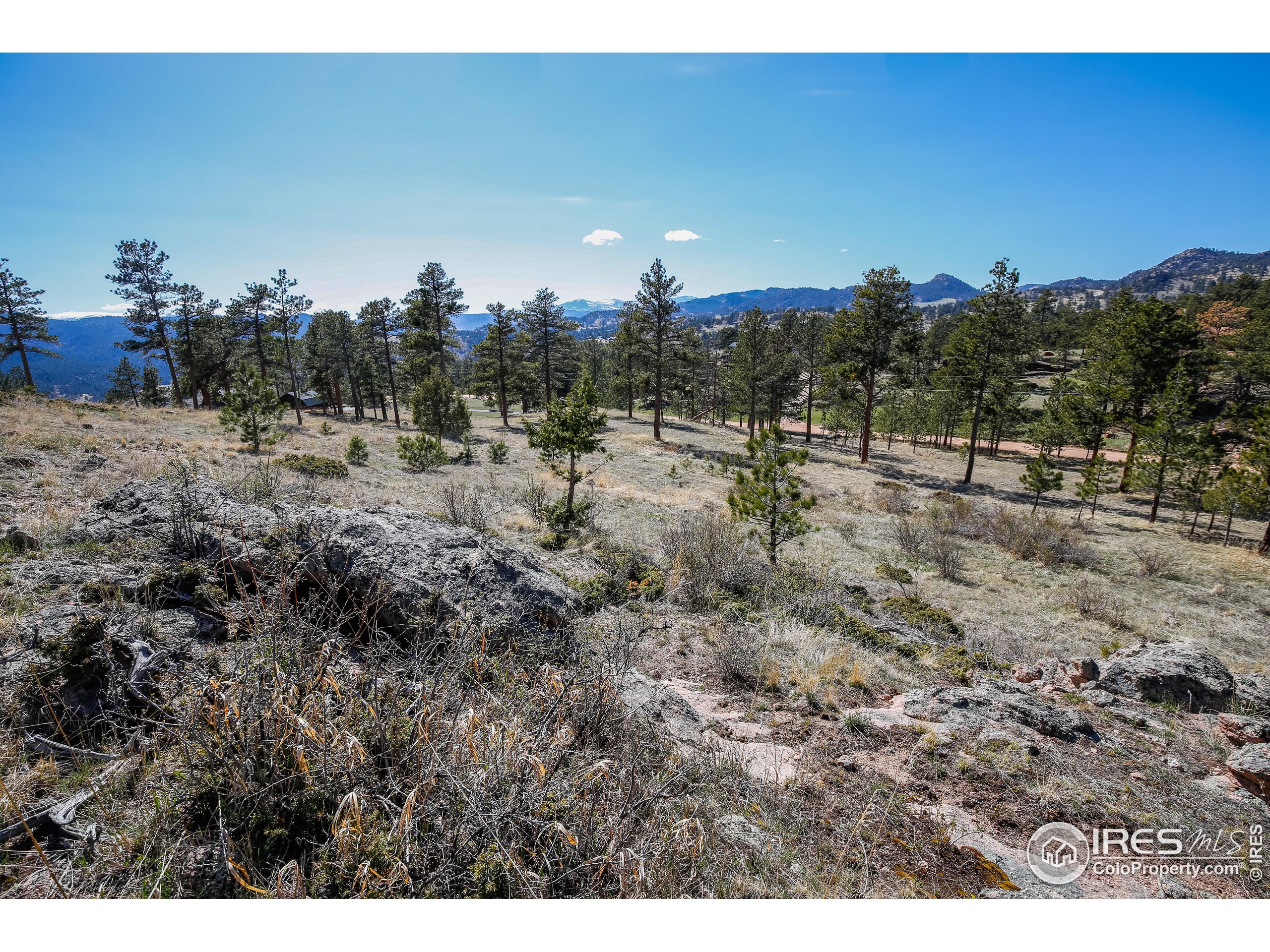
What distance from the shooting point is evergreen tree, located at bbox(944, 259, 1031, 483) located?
2458cm

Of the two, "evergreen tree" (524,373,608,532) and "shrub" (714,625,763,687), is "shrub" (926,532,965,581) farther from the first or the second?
"evergreen tree" (524,373,608,532)

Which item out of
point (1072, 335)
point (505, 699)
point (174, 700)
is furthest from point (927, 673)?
point (1072, 335)

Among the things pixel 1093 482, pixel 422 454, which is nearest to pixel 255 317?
pixel 422 454

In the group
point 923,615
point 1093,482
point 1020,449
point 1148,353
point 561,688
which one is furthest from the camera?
point 1020,449

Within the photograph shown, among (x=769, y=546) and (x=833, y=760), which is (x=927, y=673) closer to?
(x=833, y=760)

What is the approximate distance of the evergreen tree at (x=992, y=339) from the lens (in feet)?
80.6

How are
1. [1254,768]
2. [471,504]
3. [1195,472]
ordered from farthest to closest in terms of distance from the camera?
[1195,472] → [471,504] → [1254,768]

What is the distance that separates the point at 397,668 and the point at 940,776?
3.94 metres

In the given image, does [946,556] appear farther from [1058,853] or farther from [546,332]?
[546,332]

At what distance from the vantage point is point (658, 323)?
33188 millimetres

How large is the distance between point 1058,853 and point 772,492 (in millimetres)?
7929

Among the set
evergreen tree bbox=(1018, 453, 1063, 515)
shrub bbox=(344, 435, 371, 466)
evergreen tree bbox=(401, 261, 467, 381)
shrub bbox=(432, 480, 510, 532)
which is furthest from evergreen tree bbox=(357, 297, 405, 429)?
evergreen tree bbox=(1018, 453, 1063, 515)

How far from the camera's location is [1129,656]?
6062 millimetres

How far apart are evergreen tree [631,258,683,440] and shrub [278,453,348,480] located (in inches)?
898
